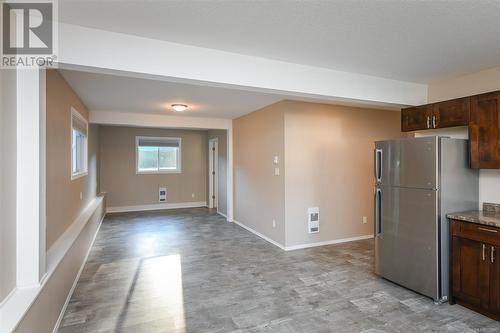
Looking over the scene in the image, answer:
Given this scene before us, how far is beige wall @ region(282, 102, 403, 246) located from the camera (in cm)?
455

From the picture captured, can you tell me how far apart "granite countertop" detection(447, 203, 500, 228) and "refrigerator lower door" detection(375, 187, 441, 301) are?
0.75 ft

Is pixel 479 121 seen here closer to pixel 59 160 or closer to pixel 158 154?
pixel 59 160

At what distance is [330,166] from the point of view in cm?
482

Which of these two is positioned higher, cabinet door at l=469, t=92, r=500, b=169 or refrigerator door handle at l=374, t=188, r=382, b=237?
cabinet door at l=469, t=92, r=500, b=169

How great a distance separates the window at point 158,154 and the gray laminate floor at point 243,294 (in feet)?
11.7

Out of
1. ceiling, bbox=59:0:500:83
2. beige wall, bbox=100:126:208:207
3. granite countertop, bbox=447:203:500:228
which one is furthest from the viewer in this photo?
beige wall, bbox=100:126:208:207

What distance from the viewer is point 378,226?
11.2ft

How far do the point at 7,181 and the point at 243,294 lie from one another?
232cm

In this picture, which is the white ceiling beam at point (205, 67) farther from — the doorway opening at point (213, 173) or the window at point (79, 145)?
the doorway opening at point (213, 173)

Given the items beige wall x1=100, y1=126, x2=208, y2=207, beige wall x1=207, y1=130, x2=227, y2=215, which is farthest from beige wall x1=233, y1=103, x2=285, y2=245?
beige wall x1=100, y1=126, x2=208, y2=207

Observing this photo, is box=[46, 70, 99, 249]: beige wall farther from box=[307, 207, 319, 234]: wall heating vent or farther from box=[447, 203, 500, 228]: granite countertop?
box=[447, 203, 500, 228]: granite countertop

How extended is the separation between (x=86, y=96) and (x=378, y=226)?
452 cm

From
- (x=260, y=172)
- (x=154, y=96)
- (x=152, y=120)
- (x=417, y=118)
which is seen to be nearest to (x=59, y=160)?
(x=154, y=96)

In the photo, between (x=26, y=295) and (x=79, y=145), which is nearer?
(x=26, y=295)
